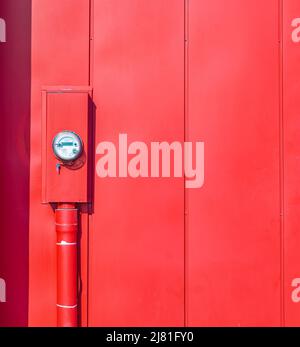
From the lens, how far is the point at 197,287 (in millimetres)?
1787

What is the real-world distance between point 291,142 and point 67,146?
3.99 ft

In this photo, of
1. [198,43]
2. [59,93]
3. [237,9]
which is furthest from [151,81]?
[237,9]

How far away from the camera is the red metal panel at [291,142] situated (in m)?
1.79

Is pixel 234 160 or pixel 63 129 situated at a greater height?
pixel 63 129

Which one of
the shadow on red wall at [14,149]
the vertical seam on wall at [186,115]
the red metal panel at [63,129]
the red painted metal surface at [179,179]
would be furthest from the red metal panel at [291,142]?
the shadow on red wall at [14,149]

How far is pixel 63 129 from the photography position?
1658mm

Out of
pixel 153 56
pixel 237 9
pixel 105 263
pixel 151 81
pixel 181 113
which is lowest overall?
pixel 105 263

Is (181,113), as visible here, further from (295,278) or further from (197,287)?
(295,278)

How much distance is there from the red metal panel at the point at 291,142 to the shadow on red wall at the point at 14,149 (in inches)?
56.1

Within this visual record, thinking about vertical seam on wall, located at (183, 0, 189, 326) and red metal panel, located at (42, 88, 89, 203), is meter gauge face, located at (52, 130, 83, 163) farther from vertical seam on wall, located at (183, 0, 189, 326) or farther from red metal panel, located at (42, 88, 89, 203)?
vertical seam on wall, located at (183, 0, 189, 326)

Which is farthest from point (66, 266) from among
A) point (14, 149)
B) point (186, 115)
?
point (186, 115)

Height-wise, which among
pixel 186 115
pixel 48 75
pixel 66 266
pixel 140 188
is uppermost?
pixel 48 75

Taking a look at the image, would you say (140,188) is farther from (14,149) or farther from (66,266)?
(14,149)

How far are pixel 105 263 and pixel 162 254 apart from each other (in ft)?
1.04
